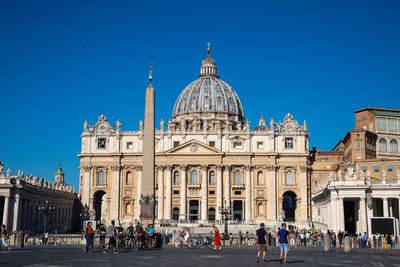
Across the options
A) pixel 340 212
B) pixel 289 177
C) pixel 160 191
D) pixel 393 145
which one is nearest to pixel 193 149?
pixel 160 191

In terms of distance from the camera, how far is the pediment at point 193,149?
265 feet

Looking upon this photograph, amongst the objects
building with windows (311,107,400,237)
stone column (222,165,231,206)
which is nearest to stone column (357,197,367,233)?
building with windows (311,107,400,237)

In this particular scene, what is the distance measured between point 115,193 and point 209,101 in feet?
118

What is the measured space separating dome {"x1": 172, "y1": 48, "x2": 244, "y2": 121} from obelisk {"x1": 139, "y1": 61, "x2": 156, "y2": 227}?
71371 millimetres

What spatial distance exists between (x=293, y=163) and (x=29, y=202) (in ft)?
126

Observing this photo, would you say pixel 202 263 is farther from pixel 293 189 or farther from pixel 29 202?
pixel 293 189

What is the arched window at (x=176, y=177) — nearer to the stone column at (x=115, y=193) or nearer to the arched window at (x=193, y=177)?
the arched window at (x=193, y=177)

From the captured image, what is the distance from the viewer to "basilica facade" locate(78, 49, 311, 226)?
80.6m

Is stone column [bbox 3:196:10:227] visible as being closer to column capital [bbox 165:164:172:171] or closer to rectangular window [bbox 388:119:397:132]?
column capital [bbox 165:164:172:171]

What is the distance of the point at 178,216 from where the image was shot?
268 feet

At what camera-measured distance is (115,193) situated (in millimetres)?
82312

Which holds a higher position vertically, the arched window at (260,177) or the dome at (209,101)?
the dome at (209,101)

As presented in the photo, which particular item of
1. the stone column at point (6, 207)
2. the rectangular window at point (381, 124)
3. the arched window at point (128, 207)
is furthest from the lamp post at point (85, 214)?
the rectangular window at point (381, 124)

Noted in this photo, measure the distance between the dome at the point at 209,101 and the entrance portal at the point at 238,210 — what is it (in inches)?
1178
